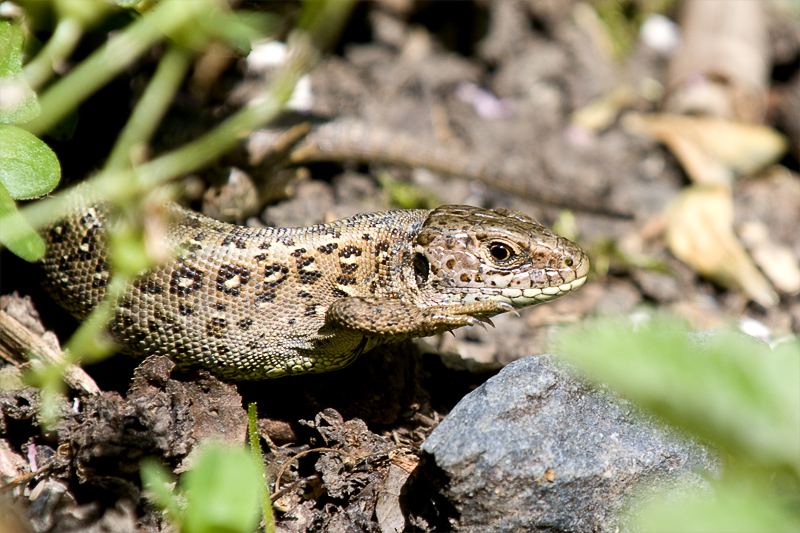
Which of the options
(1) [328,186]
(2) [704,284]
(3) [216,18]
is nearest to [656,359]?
(3) [216,18]

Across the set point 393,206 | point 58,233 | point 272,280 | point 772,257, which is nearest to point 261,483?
point 272,280

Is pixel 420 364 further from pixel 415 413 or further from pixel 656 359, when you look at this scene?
pixel 656 359

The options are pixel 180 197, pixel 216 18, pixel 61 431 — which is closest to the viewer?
pixel 216 18

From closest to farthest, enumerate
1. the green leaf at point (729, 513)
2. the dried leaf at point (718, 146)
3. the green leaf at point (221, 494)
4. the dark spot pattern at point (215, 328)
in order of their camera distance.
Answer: the green leaf at point (729, 513) < the green leaf at point (221, 494) < the dark spot pattern at point (215, 328) < the dried leaf at point (718, 146)

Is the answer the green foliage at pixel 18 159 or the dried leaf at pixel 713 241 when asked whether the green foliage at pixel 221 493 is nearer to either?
the green foliage at pixel 18 159

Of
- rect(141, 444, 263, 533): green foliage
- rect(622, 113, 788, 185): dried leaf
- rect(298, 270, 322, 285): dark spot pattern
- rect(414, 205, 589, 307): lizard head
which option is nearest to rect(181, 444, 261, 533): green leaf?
rect(141, 444, 263, 533): green foliage

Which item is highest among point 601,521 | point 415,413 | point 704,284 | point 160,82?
point 160,82

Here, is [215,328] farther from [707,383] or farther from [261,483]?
[707,383]

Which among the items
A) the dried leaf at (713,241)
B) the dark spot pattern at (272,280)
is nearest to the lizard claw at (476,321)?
the dark spot pattern at (272,280)
